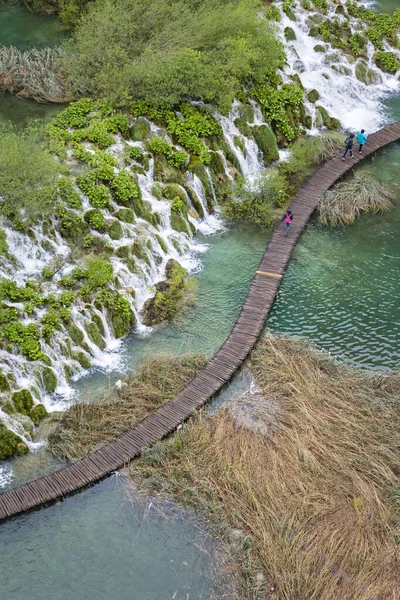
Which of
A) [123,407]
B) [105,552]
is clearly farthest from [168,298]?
[105,552]

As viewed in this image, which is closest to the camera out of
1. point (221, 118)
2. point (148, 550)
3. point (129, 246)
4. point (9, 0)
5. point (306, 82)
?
point (148, 550)

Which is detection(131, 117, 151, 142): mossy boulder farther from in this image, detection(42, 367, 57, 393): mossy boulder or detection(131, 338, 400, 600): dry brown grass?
detection(131, 338, 400, 600): dry brown grass

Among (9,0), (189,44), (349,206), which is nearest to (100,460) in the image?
(349,206)

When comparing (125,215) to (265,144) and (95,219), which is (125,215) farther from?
(265,144)

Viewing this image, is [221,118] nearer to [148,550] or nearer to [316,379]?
[316,379]

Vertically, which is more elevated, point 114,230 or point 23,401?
Answer: point 114,230

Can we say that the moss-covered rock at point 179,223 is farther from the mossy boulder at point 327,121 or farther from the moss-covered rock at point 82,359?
the mossy boulder at point 327,121

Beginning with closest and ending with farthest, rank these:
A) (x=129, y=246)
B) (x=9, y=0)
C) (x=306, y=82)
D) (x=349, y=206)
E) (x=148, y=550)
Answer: (x=148, y=550)
(x=129, y=246)
(x=349, y=206)
(x=306, y=82)
(x=9, y=0)

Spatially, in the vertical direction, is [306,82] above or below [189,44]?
below
